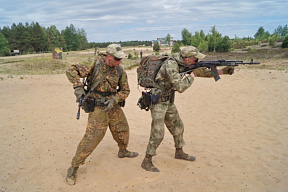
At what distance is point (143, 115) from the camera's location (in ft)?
28.4

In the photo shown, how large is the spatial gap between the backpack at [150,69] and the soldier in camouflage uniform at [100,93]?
366mm

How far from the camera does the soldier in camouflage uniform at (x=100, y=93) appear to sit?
159 inches

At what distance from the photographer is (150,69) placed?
4398mm

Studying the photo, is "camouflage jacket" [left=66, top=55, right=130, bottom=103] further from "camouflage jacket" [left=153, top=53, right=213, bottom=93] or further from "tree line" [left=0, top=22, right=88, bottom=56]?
"tree line" [left=0, top=22, right=88, bottom=56]

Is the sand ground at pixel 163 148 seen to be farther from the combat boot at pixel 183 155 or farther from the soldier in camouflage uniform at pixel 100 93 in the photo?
the soldier in camouflage uniform at pixel 100 93

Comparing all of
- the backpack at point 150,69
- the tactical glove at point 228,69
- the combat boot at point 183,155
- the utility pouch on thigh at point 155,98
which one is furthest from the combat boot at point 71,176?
the tactical glove at point 228,69

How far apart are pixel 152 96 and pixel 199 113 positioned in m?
4.85

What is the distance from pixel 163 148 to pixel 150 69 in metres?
2.17

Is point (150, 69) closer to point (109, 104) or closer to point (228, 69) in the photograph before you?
point (109, 104)

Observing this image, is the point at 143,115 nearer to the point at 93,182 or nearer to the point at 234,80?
the point at 93,182

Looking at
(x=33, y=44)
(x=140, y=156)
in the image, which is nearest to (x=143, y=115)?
(x=140, y=156)

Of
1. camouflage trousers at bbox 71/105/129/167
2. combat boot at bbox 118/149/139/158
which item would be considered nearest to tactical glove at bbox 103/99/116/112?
camouflage trousers at bbox 71/105/129/167

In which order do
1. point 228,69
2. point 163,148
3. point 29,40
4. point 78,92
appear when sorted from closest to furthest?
point 78,92, point 228,69, point 163,148, point 29,40

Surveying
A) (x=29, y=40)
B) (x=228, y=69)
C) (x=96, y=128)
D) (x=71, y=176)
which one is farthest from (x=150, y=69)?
→ (x=29, y=40)
